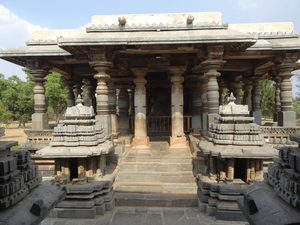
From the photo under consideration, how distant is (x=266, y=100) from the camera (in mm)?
23516

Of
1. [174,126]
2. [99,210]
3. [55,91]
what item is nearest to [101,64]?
[174,126]

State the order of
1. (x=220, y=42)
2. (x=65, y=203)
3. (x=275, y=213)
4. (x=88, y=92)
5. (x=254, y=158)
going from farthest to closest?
1. (x=88, y=92)
2. (x=220, y=42)
3. (x=65, y=203)
4. (x=254, y=158)
5. (x=275, y=213)

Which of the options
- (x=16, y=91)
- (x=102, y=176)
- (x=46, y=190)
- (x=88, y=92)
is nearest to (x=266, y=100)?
(x=88, y=92)

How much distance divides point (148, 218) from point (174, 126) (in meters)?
4.02

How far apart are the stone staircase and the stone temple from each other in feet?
0.09

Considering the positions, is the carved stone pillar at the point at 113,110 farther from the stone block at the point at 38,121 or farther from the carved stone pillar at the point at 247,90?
the carved stone pillar at the point at 247,90

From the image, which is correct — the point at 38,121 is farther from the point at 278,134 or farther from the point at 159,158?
the point at 278,134

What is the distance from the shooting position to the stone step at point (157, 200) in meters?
4.98

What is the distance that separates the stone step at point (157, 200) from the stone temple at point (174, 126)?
0.03m

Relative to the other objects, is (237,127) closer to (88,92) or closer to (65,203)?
(65,203)

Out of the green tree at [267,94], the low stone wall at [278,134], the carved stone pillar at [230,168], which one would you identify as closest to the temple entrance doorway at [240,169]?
the carved stone pillar at [230,168]

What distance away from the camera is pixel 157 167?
20.2 ft

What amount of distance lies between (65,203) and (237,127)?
449cm

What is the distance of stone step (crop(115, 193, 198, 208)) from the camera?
498 cm
